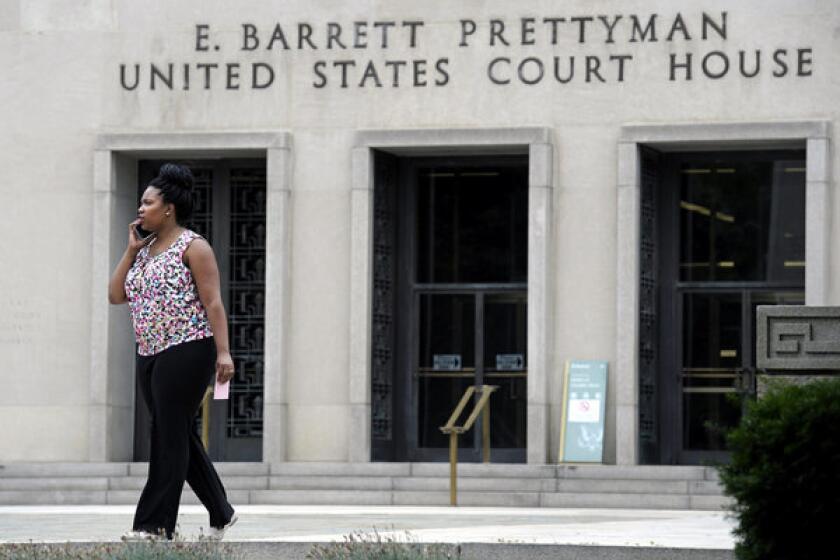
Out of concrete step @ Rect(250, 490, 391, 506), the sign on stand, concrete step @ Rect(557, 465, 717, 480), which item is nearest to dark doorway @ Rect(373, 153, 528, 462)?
the sign on stand

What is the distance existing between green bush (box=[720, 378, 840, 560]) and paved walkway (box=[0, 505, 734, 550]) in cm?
234

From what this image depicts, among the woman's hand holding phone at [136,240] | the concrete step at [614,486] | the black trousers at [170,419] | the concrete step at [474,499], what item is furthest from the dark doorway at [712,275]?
the black trousers at [170,419]

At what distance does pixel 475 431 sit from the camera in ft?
81.6

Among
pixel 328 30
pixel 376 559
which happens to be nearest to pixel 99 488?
pixel 328 30

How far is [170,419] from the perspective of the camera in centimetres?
1088

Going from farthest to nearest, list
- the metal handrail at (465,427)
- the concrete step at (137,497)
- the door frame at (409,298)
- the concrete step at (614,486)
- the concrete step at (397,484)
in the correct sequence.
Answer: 1. the door frame at (409,298)
2. the concrete step at (614,486)
3. the concrete step at (137,497)
4. the concrete step at (397,484)
5. the metal handrail at (465,427)

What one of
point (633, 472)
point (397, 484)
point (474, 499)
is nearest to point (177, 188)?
point (474, 499)

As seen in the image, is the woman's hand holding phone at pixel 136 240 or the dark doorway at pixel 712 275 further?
the dark doorway at pixel 712 275

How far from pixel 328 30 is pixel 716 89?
4582 millimetres

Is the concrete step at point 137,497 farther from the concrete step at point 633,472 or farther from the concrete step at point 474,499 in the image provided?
the concrete step at point 633,472

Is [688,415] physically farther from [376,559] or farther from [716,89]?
[376,559]

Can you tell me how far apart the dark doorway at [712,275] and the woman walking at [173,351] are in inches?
529

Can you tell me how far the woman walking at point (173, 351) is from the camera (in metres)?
10.9

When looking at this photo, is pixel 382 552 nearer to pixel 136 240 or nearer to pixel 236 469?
pixel 136 240
